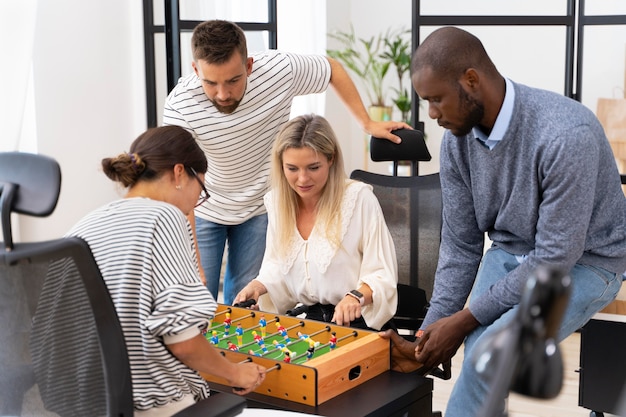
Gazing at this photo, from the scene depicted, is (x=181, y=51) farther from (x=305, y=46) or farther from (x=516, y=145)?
(x=516, y=145)

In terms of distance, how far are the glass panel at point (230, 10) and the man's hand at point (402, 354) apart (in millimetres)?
2964

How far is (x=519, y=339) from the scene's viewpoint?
702mm

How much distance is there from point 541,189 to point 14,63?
9.32 ft

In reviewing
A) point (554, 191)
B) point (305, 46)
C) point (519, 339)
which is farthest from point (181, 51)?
point (519, 339)

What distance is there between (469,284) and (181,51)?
2.93 meters

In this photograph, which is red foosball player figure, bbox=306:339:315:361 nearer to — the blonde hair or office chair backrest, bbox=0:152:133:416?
the blonde hair

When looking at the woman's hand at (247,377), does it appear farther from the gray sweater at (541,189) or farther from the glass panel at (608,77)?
the glass panel at (608,77)

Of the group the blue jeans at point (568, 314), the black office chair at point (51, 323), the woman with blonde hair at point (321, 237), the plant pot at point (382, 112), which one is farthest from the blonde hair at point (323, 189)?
the plant pot at point (382, 112)

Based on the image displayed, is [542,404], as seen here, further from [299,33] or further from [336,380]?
[299,33]

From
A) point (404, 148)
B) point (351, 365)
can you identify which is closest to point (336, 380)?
point (351, 365)

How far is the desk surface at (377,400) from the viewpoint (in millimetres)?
1955

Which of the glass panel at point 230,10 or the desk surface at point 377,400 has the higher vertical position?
the glass panel at point 230,10

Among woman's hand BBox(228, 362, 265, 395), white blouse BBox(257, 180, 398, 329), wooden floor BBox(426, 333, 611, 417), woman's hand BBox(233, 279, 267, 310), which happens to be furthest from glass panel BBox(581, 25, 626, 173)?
woman's hand BBox(228, 362, 265, 395)

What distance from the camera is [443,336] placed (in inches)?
84.0
